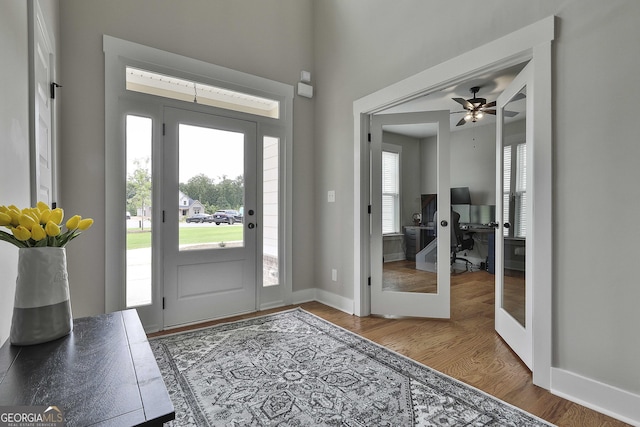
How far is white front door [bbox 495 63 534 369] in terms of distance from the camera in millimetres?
2158

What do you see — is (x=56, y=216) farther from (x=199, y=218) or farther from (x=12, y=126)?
(x=199, y=218)

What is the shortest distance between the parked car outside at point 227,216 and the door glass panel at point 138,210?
602 mm

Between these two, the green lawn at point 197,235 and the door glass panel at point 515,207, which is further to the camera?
the green lawn at point 197,235

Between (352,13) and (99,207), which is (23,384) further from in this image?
(352,13)

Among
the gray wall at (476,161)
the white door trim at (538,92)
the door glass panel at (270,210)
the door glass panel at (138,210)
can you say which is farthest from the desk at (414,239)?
the gray wall at (476,161)

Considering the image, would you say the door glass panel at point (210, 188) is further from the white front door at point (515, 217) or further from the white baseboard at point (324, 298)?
the white front door at point (515, 217)

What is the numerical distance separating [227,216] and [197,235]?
34 cm

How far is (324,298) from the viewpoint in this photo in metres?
3.72

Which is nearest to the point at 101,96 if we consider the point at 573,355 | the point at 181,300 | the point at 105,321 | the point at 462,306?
the point at 181,300

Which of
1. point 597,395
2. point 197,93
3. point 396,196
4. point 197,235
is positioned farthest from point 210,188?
point 597,395

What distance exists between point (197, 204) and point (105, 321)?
2.01m

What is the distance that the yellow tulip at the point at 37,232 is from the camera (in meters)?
0.95

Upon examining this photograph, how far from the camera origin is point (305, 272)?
381 centimetres

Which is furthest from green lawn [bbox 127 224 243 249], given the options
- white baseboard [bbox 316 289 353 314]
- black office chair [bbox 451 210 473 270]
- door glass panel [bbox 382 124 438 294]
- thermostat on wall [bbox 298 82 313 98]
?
black office chair [bbox 451 210 473 270]
